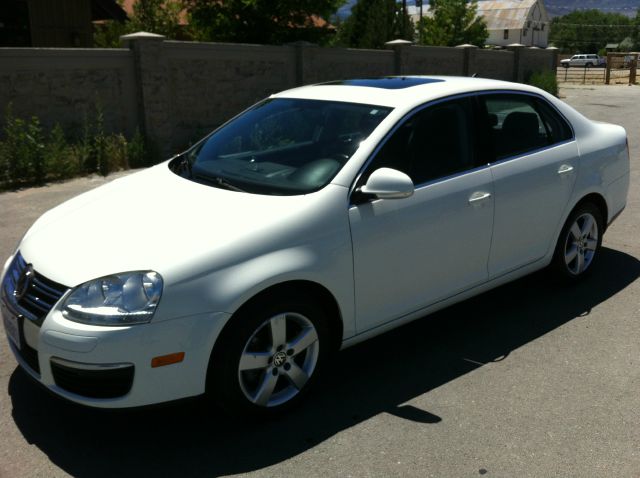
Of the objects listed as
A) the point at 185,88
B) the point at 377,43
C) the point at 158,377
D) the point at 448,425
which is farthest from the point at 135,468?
the point at 377,43

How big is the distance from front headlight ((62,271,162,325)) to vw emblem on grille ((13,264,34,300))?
37 cm

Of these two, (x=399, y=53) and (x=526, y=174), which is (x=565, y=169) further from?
(x=399, y=53)

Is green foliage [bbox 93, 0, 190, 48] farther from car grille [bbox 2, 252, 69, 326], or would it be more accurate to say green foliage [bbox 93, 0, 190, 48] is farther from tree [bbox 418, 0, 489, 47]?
tree [bbox 418, 0, 489, 47]

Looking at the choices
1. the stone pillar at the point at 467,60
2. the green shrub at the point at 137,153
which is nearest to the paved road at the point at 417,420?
the green shrub at the point at 137,153

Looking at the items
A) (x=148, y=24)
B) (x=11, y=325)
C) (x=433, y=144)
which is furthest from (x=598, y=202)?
(x=148, y=24)

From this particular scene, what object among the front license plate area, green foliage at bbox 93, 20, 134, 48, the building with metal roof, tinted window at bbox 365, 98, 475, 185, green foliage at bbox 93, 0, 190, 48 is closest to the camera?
the front license plate area

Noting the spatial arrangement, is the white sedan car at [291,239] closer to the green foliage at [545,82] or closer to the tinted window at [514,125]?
the tinted window at [514,125]

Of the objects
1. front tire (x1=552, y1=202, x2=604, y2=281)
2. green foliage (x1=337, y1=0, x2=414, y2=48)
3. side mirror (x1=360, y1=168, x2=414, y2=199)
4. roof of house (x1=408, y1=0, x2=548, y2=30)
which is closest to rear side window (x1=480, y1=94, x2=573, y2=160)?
front tire (x1=552, y1=202, x2=604, y2=281)

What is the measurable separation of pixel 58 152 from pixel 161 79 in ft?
9.39

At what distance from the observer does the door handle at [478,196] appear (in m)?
4.07

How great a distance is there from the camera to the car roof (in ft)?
13.3

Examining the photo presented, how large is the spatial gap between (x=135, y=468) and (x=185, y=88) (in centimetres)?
1030

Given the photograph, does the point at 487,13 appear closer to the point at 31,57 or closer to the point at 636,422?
the point at 31,57

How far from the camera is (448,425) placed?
3396mm
